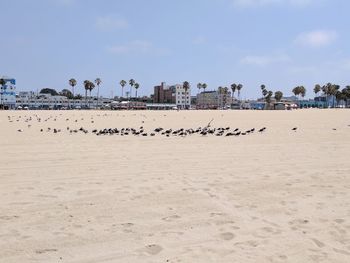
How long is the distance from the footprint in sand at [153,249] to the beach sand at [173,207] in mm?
10

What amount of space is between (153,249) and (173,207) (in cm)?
158

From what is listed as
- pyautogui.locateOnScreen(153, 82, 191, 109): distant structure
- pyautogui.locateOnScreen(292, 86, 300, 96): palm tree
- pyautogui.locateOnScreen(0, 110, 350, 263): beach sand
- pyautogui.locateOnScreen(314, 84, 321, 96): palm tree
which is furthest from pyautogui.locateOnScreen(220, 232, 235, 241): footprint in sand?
pyautogui.locateOnScreen(314, 84, 321, 96): palm tree

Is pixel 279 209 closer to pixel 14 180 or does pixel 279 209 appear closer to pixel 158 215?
pixel 158 215

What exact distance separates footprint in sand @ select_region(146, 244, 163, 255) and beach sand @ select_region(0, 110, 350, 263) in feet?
0.03

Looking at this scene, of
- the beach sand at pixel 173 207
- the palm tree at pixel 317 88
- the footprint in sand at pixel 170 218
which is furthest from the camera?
the palm tree at pixel 317 88

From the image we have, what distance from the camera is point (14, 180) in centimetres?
764

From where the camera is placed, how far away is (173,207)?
6.03 meters

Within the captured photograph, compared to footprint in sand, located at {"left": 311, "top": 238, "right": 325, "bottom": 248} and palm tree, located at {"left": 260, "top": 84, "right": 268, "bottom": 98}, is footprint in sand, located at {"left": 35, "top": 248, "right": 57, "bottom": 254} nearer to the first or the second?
footprint in sand, located at {"left": 311, "top": 238, "right": 325, "bottom": 248}

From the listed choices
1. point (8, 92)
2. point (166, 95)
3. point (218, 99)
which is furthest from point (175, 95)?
point (8, 92)

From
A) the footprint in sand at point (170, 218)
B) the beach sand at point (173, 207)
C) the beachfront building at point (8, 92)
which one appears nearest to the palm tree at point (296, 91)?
the beachfront building at point (8, 92)

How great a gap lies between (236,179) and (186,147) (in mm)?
4990

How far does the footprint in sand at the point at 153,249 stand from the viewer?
4.38 meters

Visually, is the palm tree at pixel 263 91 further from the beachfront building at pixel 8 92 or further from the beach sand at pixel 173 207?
Result: the beach sand at pixel 173 207

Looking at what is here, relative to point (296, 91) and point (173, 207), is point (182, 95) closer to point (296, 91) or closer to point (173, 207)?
point (296, 91)
